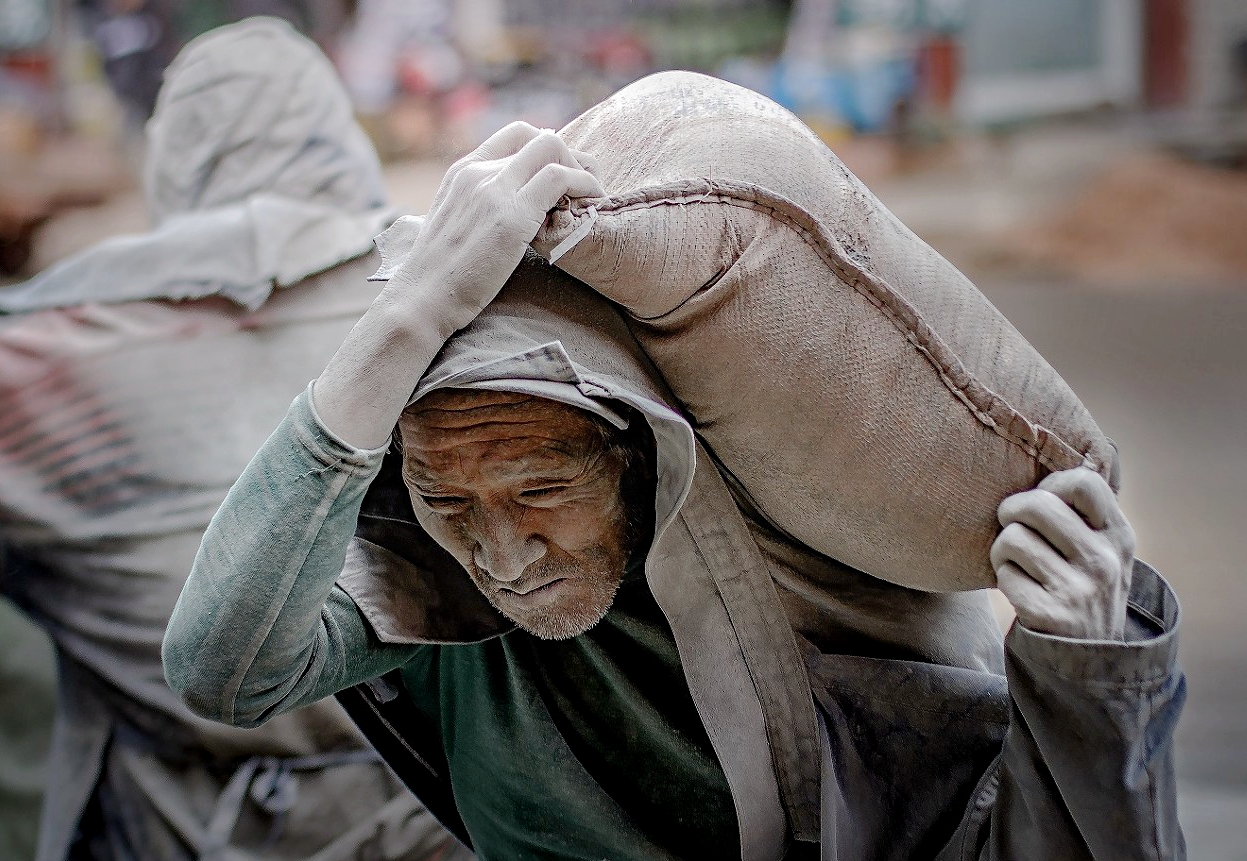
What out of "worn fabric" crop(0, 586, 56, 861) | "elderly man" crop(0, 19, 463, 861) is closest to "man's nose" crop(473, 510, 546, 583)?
"elderly man" crop(0, 19, 463, 861)

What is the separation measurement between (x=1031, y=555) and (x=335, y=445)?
47 cm

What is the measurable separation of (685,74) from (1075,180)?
138 inches

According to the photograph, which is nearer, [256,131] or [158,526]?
[158,526]

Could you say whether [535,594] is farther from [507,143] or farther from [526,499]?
[507,143]

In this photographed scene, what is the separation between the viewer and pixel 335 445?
3.01 ft

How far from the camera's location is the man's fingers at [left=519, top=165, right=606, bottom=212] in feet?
2.93

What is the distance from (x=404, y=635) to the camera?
3.71ft

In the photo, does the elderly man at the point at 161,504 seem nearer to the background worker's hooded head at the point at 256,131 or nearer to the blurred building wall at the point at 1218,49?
the background worker's hooded head at the point at 256,131

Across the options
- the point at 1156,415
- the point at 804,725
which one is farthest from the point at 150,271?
the point at 1156,415

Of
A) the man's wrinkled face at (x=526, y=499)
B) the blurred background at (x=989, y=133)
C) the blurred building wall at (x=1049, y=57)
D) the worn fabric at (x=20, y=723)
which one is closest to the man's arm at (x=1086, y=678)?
the man's wrinkled face at (x=526, y=499)

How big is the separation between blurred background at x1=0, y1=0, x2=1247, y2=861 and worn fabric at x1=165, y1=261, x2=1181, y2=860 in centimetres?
150

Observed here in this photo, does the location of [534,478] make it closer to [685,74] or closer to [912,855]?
[685,74]

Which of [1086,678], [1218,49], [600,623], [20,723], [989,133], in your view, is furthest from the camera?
[989,133]

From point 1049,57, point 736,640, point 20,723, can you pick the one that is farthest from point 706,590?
point 1049,57
